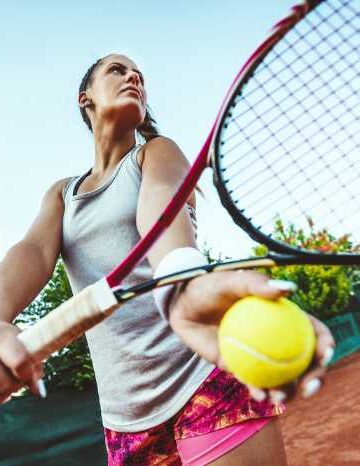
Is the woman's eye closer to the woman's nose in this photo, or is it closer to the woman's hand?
the woman's nose

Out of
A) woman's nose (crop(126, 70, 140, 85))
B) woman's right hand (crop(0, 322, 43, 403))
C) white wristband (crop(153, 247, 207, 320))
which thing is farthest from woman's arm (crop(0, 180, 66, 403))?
woman's nose (crop(126, 70, 140, 85))

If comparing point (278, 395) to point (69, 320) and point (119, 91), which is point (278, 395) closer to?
point (69, 320)

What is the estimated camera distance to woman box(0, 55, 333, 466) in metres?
0.93

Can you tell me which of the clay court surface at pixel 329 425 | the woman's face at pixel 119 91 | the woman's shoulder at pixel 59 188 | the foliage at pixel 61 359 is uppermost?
the woman's face at pixel 119 91

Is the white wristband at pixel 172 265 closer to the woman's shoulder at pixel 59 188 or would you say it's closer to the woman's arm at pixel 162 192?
the woman's arm at pixel 162 192

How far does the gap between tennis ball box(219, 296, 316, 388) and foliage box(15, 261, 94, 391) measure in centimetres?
507

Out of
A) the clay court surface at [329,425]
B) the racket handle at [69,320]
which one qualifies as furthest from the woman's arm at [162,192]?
the clay court surface at [329,425]

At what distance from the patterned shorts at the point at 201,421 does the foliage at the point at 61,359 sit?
179 inches

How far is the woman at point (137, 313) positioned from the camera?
930 millimetres

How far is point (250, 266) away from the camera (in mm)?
873

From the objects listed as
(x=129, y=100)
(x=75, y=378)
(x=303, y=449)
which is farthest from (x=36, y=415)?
(x=129, y=100)

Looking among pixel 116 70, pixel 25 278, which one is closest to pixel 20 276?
pixel 25 278

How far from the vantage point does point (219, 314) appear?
33.3 inches

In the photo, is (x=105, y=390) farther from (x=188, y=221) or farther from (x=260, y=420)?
(x=188, y=221)
